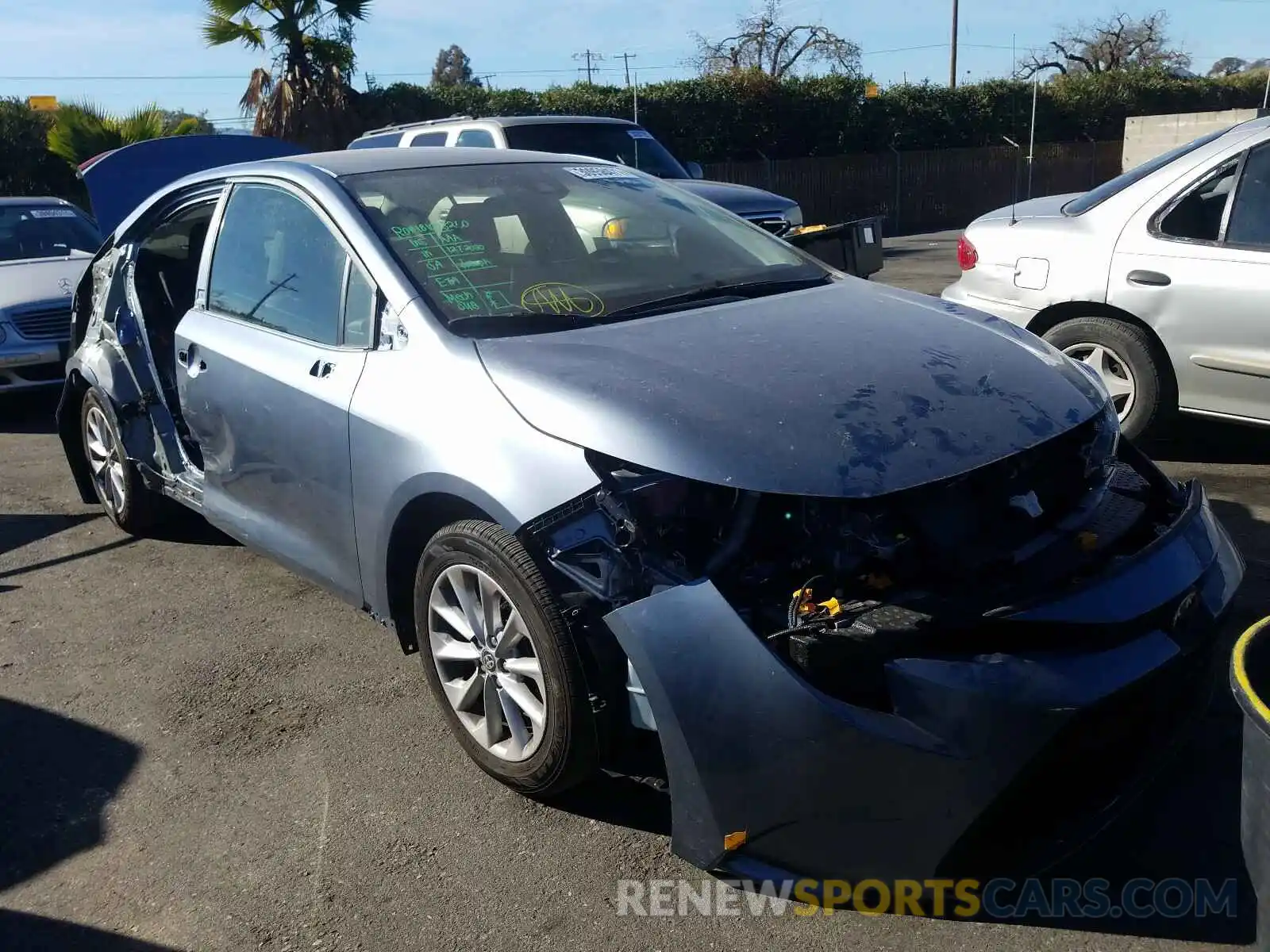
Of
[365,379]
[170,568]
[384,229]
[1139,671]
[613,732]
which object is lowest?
[170,568]

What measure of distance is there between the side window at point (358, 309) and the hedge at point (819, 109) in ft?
57.7

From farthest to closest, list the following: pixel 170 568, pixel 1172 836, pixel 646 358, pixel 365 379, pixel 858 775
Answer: pixel 170 568
pixel 365 379
pixel 646 358
pixel 1172 836
pixel 858 775

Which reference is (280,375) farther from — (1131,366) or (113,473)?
(1131,366)

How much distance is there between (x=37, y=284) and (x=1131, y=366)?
7750 mm

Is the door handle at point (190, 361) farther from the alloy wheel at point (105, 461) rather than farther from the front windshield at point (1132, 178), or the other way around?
the front windshield at point (1132, 178)

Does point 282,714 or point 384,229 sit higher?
point 384,229

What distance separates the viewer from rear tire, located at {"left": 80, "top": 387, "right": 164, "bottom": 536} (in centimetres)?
517

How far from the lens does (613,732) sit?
276cm

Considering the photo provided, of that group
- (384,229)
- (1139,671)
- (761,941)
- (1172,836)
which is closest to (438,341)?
(384,229)

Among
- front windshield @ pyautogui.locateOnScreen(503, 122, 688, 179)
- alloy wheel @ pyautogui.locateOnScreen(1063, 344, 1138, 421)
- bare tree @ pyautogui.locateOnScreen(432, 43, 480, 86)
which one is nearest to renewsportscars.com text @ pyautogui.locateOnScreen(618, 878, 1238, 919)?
alloy wheel @ pyautogui.locateOnScreen(1063, 344, 1138, 421)

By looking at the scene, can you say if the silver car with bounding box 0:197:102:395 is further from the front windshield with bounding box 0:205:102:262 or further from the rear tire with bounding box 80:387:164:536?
the rear tire with bounding box 80:387:164:536

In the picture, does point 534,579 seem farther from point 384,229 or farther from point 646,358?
point 384,229

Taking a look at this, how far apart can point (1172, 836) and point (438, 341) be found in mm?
2285

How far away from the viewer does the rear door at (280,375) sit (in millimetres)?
3518
